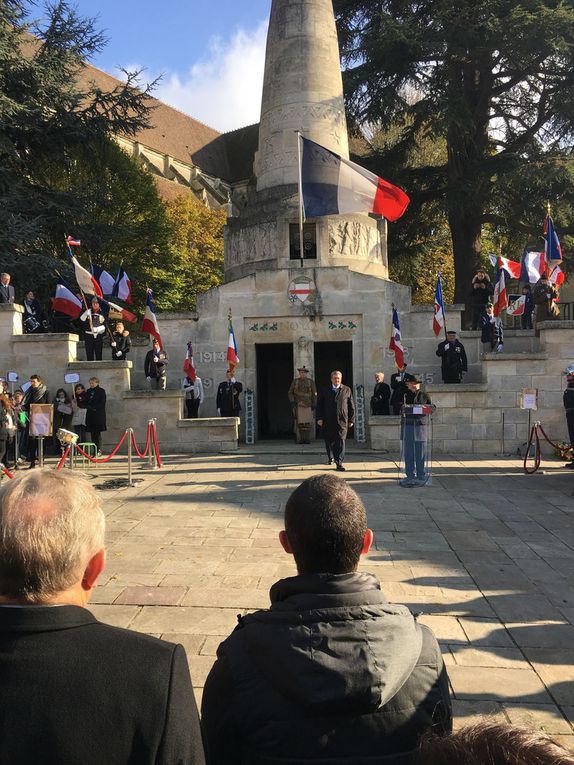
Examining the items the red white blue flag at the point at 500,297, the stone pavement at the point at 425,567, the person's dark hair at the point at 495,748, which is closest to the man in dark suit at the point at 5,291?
the stone pavement at the point at 425,567

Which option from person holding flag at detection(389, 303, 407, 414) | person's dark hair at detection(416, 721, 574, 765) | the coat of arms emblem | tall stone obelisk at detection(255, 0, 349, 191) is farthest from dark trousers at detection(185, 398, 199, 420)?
person's dark hair at detection(416, 721, 574, 765)

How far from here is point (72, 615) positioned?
1359 millimetres

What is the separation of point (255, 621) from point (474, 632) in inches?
131

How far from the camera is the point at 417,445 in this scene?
1000cm

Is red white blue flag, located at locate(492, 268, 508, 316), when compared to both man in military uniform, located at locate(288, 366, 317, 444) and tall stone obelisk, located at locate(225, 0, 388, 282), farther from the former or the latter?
man in military uniform, located at locate(288, 366, 317, 444)

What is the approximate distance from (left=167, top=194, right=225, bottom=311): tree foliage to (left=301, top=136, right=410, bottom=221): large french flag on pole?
56.6 feet

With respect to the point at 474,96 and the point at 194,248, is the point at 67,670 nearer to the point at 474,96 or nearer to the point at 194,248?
the point at 474,96

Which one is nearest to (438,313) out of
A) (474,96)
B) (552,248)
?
(552,248)

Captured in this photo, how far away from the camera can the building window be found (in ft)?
57.3

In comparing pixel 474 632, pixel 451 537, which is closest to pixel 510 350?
pixel 451 537

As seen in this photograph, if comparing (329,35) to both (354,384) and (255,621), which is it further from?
(255,621)

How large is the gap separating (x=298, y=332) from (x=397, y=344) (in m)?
2.89

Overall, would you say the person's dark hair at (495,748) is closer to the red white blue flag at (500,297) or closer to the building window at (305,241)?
the red white blue flag at (500,297)

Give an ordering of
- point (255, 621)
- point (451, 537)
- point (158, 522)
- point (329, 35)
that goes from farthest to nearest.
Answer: point (329, 35), point (158, 522), point (451, 537), point (255, 621)
